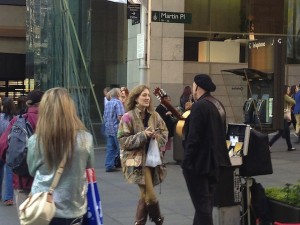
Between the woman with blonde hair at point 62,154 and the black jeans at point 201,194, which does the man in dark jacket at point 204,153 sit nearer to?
the black jeans at point 201,194

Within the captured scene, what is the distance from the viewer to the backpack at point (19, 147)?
6113mm

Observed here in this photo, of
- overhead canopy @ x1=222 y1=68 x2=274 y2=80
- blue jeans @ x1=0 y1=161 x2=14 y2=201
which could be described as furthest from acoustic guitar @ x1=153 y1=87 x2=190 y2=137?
blue jeans @ x1=0 y1=161 x2=14 y2=201

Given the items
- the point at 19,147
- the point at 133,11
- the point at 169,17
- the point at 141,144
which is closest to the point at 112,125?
the point at 133,11

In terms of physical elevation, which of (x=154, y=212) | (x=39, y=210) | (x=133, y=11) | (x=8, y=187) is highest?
(x=133, y=11)

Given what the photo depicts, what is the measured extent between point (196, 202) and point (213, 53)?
17.7 meters

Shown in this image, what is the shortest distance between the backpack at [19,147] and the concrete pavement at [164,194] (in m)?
2.55

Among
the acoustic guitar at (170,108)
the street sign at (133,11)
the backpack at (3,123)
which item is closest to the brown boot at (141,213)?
the backpack at (3,123)

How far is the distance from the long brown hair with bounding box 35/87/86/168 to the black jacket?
1831mm

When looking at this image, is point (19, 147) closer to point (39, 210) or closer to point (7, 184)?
point (39, 210)

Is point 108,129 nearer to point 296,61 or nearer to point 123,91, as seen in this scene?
point 123,91

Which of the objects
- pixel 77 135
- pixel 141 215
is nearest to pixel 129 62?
pixel 141 215

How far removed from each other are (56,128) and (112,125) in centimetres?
896

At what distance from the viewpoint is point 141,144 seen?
7.34m

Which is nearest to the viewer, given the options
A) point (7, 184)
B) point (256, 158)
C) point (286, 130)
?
point (256, 158)
